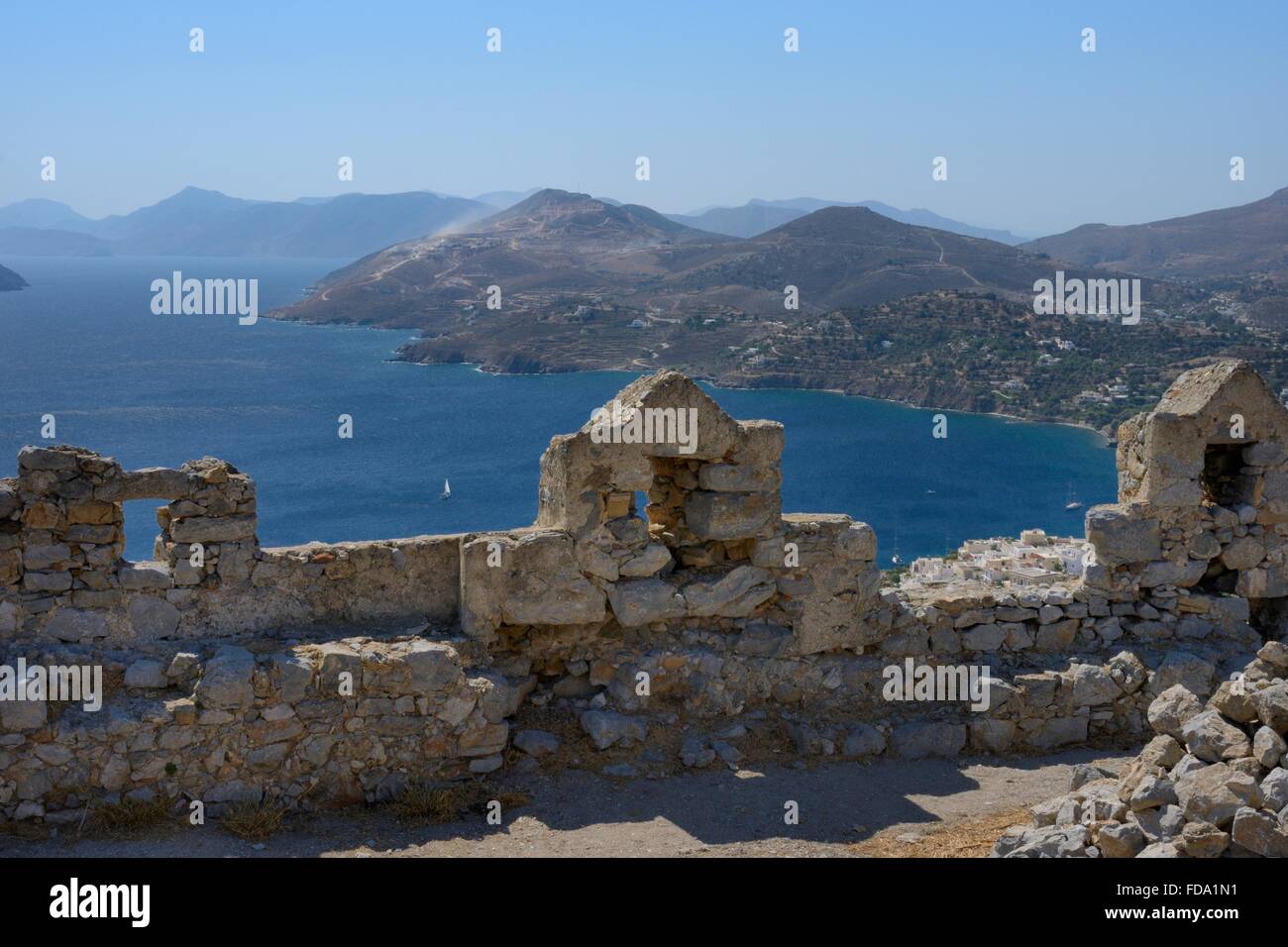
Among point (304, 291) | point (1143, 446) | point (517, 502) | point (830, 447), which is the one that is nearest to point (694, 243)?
point (304, 291)

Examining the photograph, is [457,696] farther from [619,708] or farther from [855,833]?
[855,833]

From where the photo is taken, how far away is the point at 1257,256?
5138 inches

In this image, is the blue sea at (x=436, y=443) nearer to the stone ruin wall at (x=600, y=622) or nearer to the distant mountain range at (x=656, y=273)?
the distant mountain range at (x=656, y=273)

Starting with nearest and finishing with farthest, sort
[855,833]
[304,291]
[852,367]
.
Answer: [855,833]
[852,367]
[304,291]

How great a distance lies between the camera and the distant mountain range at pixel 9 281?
172625 mm

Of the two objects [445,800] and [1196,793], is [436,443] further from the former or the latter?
[1196,793]

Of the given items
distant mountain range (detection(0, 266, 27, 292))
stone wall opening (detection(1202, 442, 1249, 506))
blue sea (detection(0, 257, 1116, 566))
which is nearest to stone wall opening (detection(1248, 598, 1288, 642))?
stone wall opening (detection(1202, 442, 1249, 506))

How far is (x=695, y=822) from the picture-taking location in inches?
292

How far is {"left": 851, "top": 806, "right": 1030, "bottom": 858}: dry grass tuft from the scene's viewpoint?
6.86 meters

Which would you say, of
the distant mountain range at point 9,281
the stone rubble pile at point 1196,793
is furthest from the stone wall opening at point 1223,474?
the distant mountain range at point 9,281

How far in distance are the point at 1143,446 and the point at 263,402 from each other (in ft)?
264

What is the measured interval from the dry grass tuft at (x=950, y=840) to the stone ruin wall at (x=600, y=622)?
3.73ft

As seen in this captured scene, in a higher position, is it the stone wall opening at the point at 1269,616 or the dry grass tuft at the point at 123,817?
Answer: the stone wall opening at the point at 1269,616

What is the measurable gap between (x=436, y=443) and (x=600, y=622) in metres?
65.8
